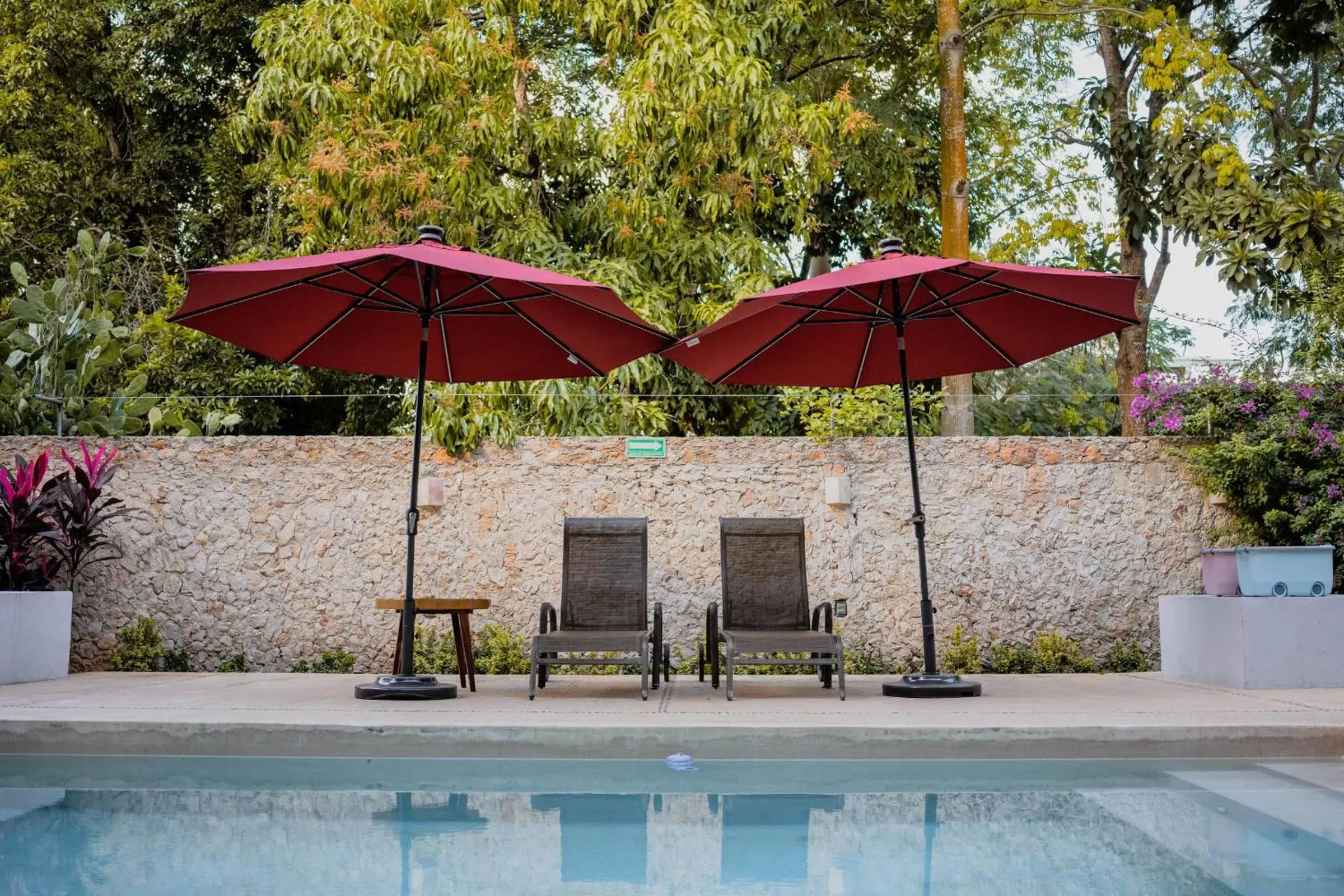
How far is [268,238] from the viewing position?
1475 centimetres

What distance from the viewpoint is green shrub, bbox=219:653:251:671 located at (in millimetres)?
7891

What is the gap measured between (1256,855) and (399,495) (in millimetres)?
5938

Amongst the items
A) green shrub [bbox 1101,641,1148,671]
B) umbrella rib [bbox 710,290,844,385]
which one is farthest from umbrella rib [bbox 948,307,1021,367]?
green shrub [bbox 1101,641,1148,671]

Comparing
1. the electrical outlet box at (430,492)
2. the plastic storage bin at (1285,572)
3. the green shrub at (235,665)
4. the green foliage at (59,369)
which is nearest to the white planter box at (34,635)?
the green shrub at (235,665)

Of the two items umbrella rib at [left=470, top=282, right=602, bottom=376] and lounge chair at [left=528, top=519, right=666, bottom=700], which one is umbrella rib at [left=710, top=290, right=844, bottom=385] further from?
lounge chair at [left=528, top=519, right=666, bottom=700]

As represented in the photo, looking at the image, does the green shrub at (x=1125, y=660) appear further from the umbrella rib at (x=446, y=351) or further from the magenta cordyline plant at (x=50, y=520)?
the magenta cordyline plant at (x=50, y=520)

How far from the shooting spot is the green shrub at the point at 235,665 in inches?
311

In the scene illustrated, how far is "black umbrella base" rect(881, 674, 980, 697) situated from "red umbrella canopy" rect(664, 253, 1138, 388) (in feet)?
5.91

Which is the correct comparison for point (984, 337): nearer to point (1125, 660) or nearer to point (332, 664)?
point (1125, 660)

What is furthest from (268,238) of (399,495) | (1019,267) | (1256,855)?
(1256,855)

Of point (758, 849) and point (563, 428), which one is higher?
point (563, 428)

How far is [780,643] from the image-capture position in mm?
6070

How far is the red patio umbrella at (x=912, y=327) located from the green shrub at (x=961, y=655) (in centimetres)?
137

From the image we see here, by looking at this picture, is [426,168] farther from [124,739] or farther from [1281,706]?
[1281,706]
